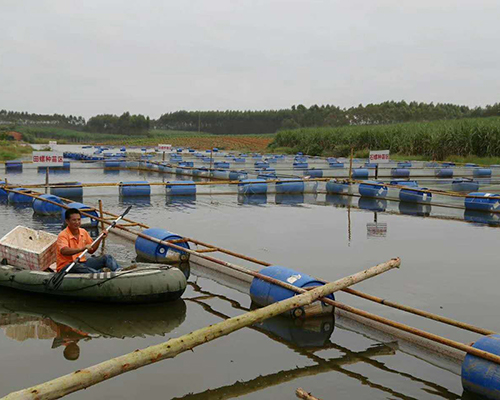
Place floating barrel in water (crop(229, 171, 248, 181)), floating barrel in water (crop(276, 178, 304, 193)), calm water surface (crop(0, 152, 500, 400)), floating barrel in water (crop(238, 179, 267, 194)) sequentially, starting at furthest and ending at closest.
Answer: floating barrel in water (crop(229, 171, 248, 181)), floating barrel in water (crop(276, 178, 304, 193)), floating barrel in water (crop(238, 179, 267, 194)), calm water surface (crop(0, 152, 500, 400))

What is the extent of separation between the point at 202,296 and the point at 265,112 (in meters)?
139

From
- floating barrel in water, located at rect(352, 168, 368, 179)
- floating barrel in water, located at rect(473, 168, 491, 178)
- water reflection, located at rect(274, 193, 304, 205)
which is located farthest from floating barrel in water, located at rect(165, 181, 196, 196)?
floating barrel in water, located at rect(473, 168, 491, 178)

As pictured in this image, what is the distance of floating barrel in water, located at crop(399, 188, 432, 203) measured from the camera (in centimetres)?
2158

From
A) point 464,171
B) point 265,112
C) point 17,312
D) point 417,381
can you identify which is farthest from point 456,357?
point 265,112

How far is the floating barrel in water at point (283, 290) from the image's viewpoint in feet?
28.1

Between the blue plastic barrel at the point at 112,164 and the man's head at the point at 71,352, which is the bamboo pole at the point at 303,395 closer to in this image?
the man's head at the point at 71,352

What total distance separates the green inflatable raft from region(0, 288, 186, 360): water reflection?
20cm

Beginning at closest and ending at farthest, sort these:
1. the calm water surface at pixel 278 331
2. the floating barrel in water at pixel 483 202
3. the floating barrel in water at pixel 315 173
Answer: the calm water surface at pixel 278 331 → the floating barrel in water at pixel 483 202 → the floating barrel in water at pixel 315 173

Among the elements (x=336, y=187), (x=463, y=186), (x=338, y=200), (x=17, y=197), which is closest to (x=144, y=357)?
Result: (x=17, y=197)

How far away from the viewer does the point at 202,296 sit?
1004 centimetres

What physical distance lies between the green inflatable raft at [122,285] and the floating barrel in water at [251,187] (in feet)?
49.5

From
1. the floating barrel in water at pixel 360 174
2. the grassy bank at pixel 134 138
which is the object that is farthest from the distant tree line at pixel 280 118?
the floating barrel in water at pixel 360 174

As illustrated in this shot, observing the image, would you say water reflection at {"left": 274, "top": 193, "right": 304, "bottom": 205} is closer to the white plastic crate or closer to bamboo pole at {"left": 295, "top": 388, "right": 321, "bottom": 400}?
the white plastic crate

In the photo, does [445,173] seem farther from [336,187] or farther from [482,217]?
[482,217]
